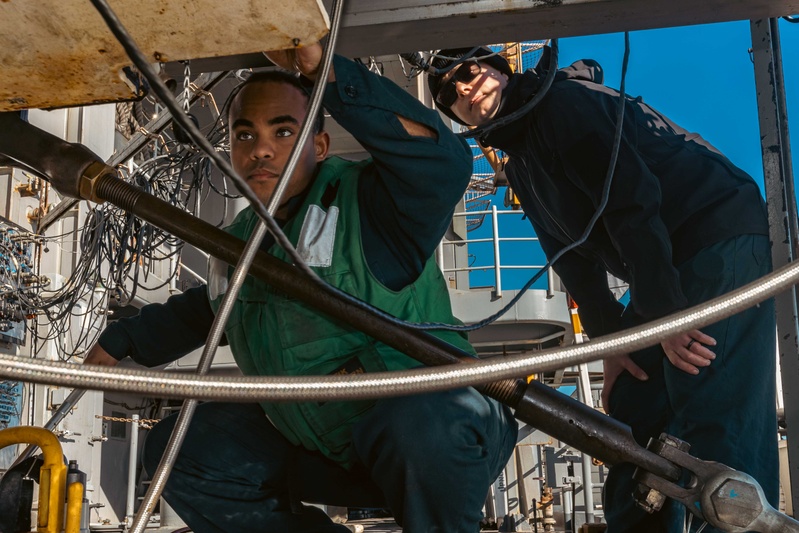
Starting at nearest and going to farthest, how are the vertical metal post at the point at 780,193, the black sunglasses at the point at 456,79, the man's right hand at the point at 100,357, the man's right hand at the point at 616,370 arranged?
the vertical metal post at the point at 780,193, the man's right hand at the point at 100,357, the man's right hand at the point at 616,370, the black sunglasses at the point at 456,79

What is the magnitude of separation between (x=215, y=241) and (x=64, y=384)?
0.63 metres

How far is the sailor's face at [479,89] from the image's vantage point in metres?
2.30

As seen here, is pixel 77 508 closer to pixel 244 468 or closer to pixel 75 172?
pixel 244 468

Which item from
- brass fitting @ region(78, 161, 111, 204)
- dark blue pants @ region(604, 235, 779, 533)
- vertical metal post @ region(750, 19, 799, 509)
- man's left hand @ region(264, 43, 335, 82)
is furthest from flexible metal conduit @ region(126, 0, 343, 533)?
dark blue pants @ region(604, 235, 779, 533)

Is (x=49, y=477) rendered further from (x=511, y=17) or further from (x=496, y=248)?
(x=496, y=248)

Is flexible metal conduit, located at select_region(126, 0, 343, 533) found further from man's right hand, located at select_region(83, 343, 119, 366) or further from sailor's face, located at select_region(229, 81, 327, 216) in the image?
man's right hand, located at select_region(83, 343, 119, 366)

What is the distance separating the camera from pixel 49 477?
58.6 inches

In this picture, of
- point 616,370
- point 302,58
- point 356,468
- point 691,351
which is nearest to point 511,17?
point 302,58

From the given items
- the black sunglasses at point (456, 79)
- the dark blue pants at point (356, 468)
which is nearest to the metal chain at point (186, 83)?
the dark blue pants at point (356, 468)

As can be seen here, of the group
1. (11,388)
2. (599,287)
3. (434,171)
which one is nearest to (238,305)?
(434,171)

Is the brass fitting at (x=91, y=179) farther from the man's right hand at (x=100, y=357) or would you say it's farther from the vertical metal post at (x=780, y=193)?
the vertical metal post at (x=780, y=193)

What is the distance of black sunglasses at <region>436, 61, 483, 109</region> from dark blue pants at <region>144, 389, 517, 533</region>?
1161 millimetres

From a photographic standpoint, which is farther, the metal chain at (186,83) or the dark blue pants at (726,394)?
the dark blue pants at (726,394)

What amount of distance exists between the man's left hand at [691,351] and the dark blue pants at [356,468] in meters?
0.63
